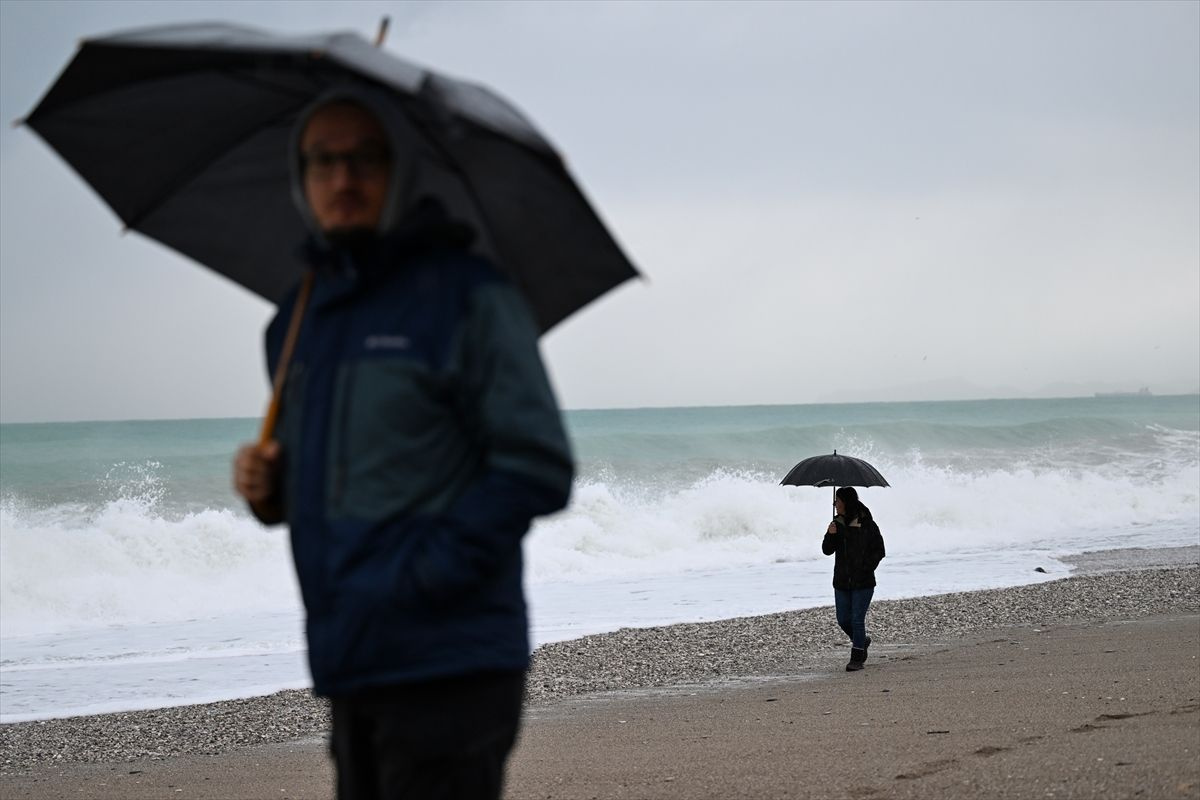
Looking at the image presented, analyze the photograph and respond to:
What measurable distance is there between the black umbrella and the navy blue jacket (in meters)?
10.1

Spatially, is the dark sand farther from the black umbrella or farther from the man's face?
the man's face

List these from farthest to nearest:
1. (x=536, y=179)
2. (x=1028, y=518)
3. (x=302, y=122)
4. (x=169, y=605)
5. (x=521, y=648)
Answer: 1. (x=1028, y=518)
2. (x=169, y=605)
3. (x=536, y=179)
4. (x=302, y=122)
5. (x=521, y=648)

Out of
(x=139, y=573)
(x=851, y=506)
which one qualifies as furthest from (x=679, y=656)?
(x=139, y=573)

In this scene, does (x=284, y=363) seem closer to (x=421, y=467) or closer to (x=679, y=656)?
(x=421, y=467)

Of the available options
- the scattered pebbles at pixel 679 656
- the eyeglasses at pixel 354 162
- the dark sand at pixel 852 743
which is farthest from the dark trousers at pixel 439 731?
the scattered pebbles at pixel 679 656

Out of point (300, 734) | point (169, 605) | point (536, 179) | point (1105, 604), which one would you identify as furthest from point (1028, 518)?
point (536, 179)

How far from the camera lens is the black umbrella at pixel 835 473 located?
1256 centimetres

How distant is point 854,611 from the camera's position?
40.3 feet

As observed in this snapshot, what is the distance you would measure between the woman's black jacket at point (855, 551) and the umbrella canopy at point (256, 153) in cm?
944

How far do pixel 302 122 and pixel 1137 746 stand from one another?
19.5 ft

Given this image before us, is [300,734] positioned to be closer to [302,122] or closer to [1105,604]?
[302,122]

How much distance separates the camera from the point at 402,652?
2.43 metres

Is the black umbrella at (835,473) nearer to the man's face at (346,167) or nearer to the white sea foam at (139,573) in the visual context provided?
the man's face at (346,167)

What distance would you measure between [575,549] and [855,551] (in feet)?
47.3
